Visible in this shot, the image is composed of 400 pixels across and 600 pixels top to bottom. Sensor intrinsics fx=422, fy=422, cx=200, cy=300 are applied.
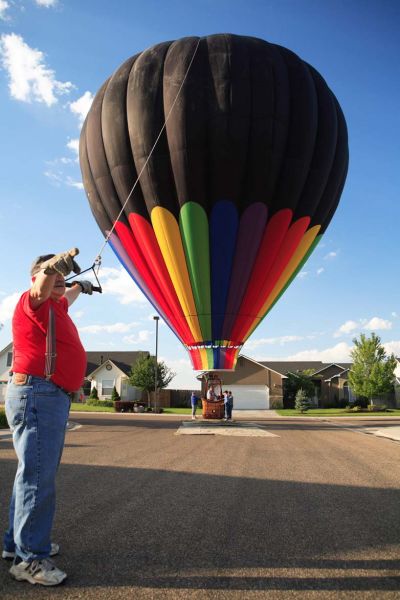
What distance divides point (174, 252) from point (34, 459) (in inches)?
478

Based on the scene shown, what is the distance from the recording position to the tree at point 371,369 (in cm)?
3978

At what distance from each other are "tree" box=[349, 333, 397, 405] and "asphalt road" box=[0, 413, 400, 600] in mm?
35371

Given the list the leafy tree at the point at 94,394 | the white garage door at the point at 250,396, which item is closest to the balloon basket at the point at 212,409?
the white garage door at the point at 250,396

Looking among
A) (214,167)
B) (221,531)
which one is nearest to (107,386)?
(214,167)

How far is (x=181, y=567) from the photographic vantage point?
2.82 m

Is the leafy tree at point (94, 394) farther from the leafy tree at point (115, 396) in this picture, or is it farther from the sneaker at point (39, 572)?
the sneaker at point (39, 572)

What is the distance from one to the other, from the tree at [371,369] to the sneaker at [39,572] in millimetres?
41310

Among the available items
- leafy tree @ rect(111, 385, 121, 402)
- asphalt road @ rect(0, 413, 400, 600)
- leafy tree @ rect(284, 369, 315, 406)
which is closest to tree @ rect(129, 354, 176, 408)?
leafy tree @ rect(111, 385, 121, 402)

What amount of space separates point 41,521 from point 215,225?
1241 centimetres

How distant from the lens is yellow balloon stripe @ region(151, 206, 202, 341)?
14.4 metres

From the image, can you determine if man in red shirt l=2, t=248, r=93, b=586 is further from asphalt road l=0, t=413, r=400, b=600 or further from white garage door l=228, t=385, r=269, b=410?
white garage door l=228, t=385, r=269, b=410

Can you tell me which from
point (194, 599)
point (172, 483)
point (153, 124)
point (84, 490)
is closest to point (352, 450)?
point (172, 483)

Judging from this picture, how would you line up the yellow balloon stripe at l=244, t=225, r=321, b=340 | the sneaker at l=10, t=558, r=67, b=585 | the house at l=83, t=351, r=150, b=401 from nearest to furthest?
the sneaker at l=10, t=558, r=67, b=585 → the yellow balloon stripe at l=244, t=225, r=321, b=340 → the house at l=83, t=351, r=150, b=401

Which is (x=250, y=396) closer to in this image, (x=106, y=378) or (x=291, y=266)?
(x=106, y=378)
